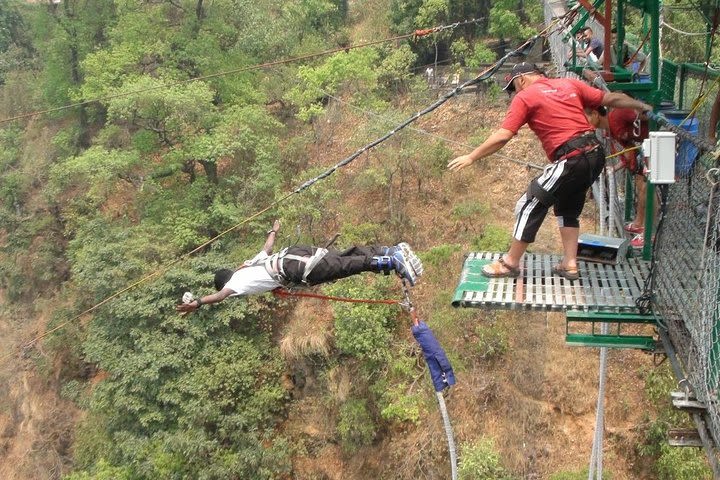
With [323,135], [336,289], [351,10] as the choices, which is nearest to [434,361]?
[336,289]

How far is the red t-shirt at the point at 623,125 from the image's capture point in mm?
4492

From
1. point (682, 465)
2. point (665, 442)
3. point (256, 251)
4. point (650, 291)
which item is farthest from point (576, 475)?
point (256, 251)

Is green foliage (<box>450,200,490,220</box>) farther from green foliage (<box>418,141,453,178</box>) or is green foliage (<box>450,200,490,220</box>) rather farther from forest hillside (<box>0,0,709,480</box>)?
green foliage (<box>418,141,453,178</box>)

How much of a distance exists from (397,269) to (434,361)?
897 millimetres

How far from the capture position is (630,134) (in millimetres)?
4539

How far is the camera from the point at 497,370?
883cm

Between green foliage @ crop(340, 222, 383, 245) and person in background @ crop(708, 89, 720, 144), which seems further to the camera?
green foliage @ crop(340, 222, 383, 245)

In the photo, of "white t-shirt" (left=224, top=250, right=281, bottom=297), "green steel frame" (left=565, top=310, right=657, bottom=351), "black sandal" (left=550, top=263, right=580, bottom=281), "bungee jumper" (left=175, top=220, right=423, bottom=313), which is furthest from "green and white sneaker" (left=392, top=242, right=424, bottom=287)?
"green steel frame" (left=565, top=310, right=657, bottom=351)

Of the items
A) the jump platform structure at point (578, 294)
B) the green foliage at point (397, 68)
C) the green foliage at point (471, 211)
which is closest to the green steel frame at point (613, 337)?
the jump platform structure at point (578, 294)

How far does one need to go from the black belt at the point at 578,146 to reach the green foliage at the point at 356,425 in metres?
6.80

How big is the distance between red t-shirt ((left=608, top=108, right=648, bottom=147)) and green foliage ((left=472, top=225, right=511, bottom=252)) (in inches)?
197

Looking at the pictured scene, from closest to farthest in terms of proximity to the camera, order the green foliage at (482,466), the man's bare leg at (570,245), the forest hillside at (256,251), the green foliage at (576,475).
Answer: the man's bare leg at (570,245)
the green foliage at (576,475)
the green foliage at (482,466)
the forest hillside at (256,251)

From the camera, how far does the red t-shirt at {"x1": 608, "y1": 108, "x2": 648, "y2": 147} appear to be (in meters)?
4.49

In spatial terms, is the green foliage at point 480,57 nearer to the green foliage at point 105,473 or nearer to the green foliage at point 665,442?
the green foliage at point 665,442
